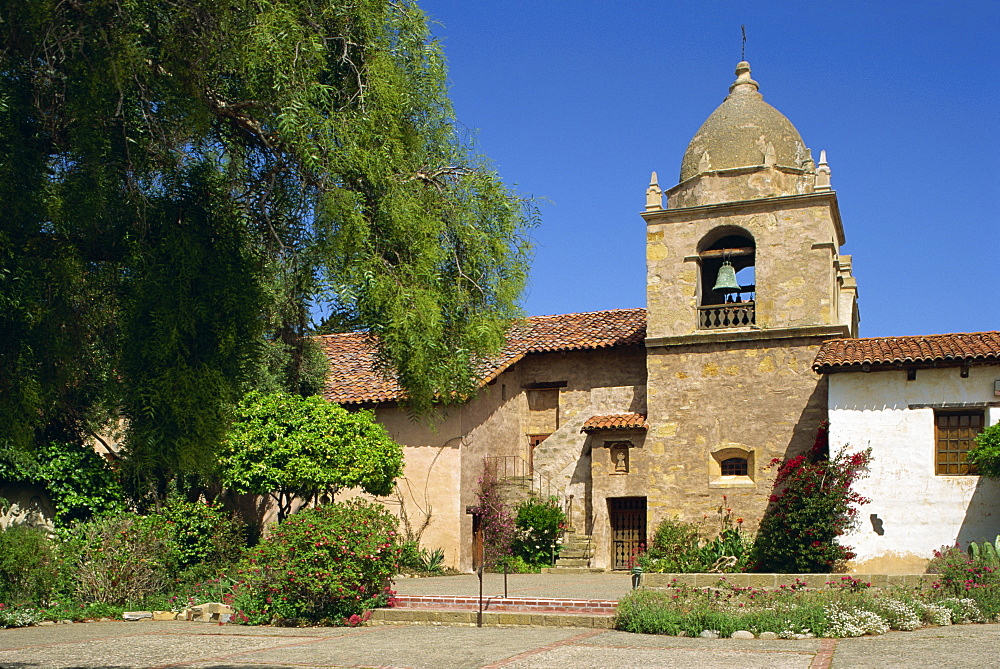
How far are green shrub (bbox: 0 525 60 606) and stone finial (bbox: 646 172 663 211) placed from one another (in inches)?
614

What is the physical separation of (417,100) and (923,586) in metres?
13.3

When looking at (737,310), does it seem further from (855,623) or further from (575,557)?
(855,623)

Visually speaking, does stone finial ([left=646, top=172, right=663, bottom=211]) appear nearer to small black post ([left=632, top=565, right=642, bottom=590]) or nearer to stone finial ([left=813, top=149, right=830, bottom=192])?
stone finial ([left=813, top=149, right=830, bottom=192])

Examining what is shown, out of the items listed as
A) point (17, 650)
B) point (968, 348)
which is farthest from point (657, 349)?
point (17, 650)

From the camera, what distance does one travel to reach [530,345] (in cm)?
2809

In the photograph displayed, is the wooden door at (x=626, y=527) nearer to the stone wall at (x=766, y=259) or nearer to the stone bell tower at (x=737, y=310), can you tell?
the stone bell tower at (x=737, y=310)

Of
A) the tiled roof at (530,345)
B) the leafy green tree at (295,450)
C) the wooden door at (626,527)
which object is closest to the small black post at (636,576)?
the leafy green tree at (295,450)

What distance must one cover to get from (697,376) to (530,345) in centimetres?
531

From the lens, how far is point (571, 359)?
2839 centimetres

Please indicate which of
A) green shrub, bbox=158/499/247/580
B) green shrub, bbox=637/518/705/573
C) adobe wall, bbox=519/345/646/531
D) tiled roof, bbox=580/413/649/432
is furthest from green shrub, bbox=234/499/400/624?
adobe wall, bbox=519/345/646/531

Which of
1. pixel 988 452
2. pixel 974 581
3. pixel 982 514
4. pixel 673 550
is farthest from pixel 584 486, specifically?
pixel 974 581

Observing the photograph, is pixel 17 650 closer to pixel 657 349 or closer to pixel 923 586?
pixel 923 586

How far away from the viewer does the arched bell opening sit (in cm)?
2427

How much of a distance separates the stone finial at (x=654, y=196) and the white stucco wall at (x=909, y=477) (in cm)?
680
